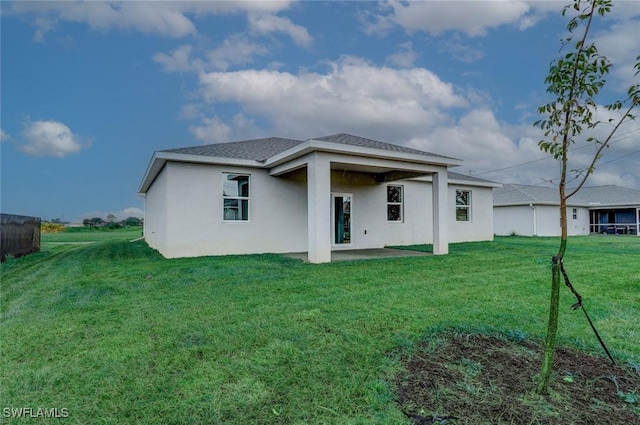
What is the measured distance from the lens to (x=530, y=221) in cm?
2538

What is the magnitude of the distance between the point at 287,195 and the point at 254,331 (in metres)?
8.56

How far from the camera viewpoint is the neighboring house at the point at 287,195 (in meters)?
9.51

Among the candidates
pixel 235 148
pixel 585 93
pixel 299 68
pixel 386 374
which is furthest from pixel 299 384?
pixel 299 68

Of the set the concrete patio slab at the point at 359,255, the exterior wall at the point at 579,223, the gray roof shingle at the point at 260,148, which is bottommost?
the concrete patio slab at the point at 359,255

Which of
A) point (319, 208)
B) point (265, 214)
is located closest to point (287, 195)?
point (265, 214)

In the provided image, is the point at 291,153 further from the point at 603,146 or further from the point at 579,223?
the point at 579,223

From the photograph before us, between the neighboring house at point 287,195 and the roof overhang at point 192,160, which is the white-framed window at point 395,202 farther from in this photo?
the roof overhang at point 192,160

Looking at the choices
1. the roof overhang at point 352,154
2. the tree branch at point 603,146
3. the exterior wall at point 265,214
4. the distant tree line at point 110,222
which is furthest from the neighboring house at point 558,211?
the distant tree line at point 110,222

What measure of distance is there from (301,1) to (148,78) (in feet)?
22.6

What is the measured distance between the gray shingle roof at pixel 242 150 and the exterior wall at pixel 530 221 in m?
19.8

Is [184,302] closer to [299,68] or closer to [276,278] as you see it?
[276,278]

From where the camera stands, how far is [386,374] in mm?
2945

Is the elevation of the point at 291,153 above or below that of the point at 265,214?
above

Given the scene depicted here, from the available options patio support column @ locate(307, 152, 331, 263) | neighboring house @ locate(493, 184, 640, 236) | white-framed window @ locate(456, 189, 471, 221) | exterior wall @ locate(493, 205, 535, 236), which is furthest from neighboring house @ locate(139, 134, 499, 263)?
neighboring house @ locate(493, 184, 640, 236)
